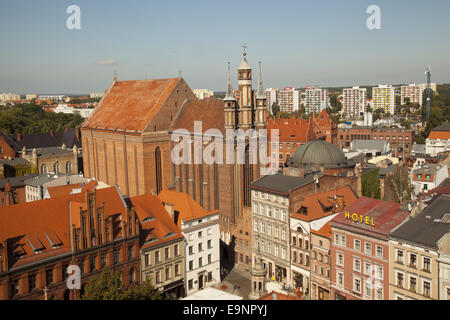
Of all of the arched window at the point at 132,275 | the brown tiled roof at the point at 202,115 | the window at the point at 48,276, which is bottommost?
the arched window at the point at 132,275

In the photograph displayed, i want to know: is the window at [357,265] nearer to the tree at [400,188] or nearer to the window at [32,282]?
the tree at [400,188]

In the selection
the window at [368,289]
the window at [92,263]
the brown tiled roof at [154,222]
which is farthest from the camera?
the brown tiled roof at [154,222]

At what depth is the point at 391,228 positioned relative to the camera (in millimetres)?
42031

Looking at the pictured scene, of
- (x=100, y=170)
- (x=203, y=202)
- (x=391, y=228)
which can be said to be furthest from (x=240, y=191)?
(x=100, y=170)

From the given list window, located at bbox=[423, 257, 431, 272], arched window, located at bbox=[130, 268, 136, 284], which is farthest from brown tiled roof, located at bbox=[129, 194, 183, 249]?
window, located at bbox=[423, 257, 431, 272]

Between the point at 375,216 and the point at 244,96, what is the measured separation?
88.6ft

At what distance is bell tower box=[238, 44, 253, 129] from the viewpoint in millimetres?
64062

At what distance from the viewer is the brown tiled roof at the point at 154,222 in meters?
47.2

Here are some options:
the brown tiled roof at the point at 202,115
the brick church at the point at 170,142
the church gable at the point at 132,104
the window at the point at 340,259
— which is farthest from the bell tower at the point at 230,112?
the window at the point at 340,259

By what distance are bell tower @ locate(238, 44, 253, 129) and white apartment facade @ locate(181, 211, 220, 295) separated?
16.3 m

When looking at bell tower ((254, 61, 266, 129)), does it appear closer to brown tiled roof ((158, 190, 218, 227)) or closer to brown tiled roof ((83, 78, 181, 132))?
brown tiled roof ((158, 190, 218, 227))

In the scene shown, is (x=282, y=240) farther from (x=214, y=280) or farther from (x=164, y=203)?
(x=164, y=203)

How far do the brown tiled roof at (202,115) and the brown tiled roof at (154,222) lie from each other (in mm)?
17689

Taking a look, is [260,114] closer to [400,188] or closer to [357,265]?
[400,188]
